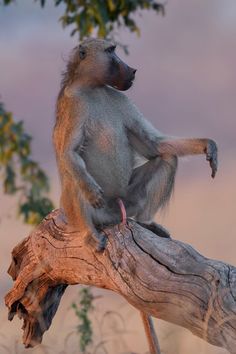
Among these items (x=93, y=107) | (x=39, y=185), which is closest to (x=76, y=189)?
(x=93, y=107)

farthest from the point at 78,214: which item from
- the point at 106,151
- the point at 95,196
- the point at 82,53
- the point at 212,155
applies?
the point at 82,53

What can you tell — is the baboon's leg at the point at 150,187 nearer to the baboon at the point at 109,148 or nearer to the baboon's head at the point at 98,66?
the baboon at the point at 109,148

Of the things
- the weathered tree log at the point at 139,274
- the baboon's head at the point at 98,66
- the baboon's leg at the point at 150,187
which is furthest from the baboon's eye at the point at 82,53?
the weathered tree log at the point at 139,274

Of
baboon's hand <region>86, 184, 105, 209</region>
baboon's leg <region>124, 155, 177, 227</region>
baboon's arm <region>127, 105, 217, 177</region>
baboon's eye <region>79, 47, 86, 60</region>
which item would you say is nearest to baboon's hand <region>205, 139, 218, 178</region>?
baboon's arm <region>127, 105, 217, 177</region>

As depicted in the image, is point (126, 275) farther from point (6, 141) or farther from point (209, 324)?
point (6, 141)

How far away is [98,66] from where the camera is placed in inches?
217

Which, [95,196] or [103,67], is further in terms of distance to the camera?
[103,67]

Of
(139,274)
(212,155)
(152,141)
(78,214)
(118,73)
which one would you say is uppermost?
(118,73)

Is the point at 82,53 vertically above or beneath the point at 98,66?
above

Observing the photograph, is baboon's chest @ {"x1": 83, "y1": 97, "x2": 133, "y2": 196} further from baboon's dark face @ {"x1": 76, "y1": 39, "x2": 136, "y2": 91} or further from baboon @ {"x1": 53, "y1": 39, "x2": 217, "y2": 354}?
baboon's dark face @ {"x1": 76, "y1": 39, "x2": 136, "y2": 91}

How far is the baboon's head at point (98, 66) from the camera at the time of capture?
5484 mm

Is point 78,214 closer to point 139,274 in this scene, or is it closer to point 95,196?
point 95,196

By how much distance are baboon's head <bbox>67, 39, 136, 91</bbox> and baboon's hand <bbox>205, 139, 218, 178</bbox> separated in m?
0.62

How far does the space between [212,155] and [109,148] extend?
0.64 meters
